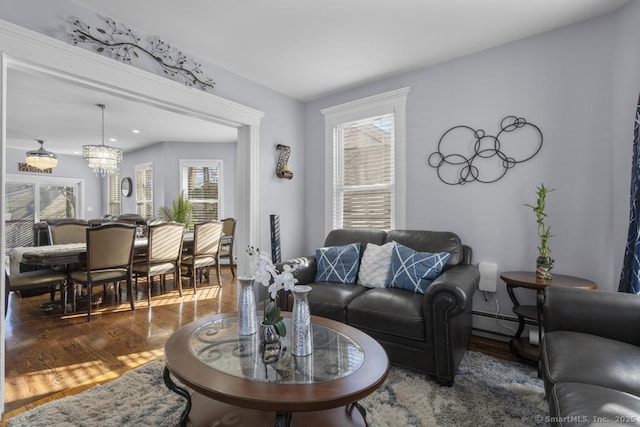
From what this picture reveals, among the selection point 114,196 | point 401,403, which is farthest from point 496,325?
point 114,196

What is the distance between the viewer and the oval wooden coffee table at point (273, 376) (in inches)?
44.2

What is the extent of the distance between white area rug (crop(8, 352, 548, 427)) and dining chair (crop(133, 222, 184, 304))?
194 centimetres

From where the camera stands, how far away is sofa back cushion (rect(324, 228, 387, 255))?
3027mm

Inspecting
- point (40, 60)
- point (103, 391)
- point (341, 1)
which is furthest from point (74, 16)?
point (103, 391)

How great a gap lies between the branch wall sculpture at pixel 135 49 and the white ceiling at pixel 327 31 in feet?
0.25

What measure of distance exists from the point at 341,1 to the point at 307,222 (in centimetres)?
248

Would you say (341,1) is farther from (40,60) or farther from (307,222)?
(307,222)

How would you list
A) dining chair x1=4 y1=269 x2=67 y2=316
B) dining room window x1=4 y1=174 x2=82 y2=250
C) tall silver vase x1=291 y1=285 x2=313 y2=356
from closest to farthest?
tall silver vase x1=291 y1=285 x2=313 y2=356 → dining chair x1=4 y1=269 x2=67 y2=316 → dining room window x1=4 y1=174 x2=82 y2=250

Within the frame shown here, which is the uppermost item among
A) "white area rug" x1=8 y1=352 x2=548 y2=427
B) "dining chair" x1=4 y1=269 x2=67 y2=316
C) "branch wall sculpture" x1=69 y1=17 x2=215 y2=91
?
"branch wall sculpture" x1=69 y1=17 x2=215 y2=91

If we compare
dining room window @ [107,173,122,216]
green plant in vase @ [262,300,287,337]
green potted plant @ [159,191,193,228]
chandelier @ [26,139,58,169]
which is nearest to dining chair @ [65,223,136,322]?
green potted plant @ [159,191,193,228]

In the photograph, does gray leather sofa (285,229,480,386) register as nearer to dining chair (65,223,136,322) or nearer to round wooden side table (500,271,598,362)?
round wooden side table (500,271,598,362)

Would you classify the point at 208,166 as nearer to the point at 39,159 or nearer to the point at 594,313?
the point at 39,159

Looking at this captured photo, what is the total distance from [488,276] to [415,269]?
741 mm

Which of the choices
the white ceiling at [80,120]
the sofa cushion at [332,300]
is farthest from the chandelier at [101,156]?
the sofa cushion at [332,300]
